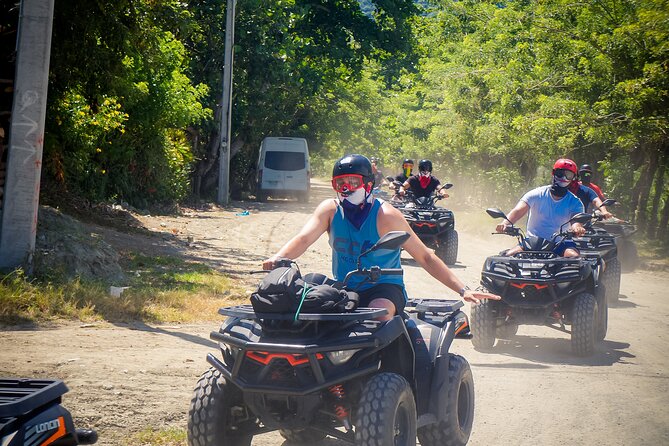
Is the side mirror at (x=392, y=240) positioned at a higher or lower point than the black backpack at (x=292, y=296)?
higher

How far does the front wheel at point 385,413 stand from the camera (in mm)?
4648

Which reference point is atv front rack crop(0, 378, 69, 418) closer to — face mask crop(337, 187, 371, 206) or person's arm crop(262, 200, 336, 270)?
person's arm crop(262, 200, 336, 270)

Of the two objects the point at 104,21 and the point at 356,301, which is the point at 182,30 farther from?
the point at 356,301

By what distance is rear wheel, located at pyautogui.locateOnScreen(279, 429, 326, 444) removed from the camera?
5.41m

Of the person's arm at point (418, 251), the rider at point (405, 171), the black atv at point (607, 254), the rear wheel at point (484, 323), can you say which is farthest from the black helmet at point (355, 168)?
the rider at point (405, 171)

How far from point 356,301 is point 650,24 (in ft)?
52.4

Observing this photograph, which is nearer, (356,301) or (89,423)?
(356,301)

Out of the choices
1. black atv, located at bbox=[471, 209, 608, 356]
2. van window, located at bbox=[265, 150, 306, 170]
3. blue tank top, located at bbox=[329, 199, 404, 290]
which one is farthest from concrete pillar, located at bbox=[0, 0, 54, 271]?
van window, located at bbox=[265, 150, 306, 170]

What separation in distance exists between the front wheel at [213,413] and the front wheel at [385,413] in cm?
80

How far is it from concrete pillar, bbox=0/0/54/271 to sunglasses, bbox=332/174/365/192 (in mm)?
6299

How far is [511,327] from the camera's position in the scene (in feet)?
33.6

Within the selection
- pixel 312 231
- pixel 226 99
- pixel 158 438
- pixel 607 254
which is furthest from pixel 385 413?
pixel 226 99

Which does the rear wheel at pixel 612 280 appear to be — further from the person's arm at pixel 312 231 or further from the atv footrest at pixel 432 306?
the person's arm at pixel 312 231

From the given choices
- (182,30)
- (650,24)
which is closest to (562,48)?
(650,24)
